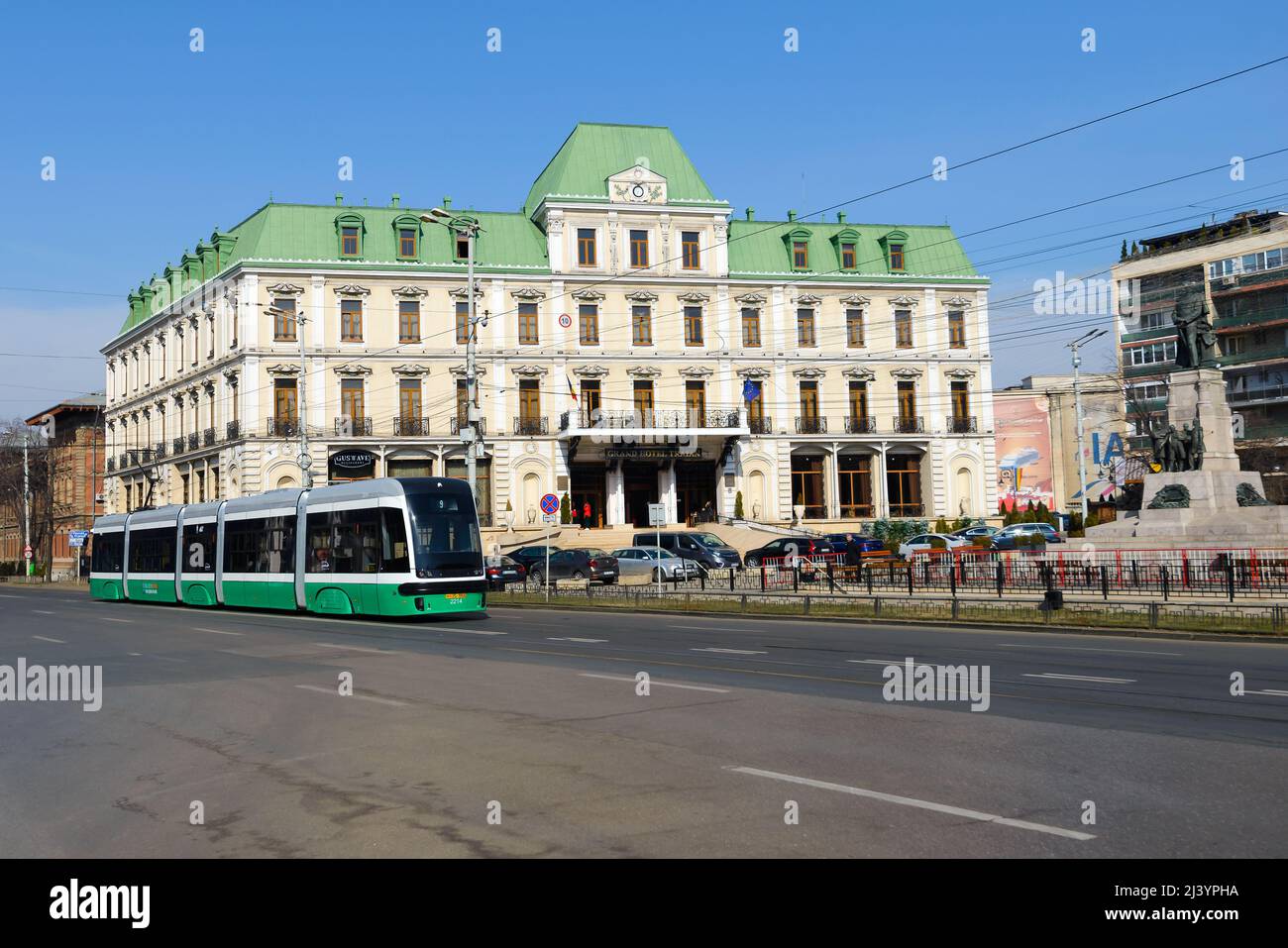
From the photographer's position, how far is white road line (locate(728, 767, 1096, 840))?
21.0ft

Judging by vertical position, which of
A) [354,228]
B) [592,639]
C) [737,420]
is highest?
[354,228]

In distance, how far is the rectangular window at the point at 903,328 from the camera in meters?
65.2

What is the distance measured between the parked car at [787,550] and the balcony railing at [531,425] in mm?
16665

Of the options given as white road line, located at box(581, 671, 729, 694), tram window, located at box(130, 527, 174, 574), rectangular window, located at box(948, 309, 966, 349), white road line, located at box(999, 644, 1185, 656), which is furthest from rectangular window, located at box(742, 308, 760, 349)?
white road line, located at box(581, 671, 729, 694)

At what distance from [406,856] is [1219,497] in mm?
30169

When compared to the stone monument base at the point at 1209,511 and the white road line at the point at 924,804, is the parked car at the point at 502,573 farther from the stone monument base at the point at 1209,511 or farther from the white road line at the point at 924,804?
the white road line at the point at 924,804

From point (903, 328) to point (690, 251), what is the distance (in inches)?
539

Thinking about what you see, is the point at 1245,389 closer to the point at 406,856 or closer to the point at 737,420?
the point at 737,420

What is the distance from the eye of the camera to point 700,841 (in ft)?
20.8

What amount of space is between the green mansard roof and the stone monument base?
116 ft

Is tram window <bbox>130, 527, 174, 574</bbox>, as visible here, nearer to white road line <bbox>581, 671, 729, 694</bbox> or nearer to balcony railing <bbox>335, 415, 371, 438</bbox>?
balcony railing <bbox>335, 415, 371, 438</bbox>

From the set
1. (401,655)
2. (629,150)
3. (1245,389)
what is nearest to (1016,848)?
(401,655)
